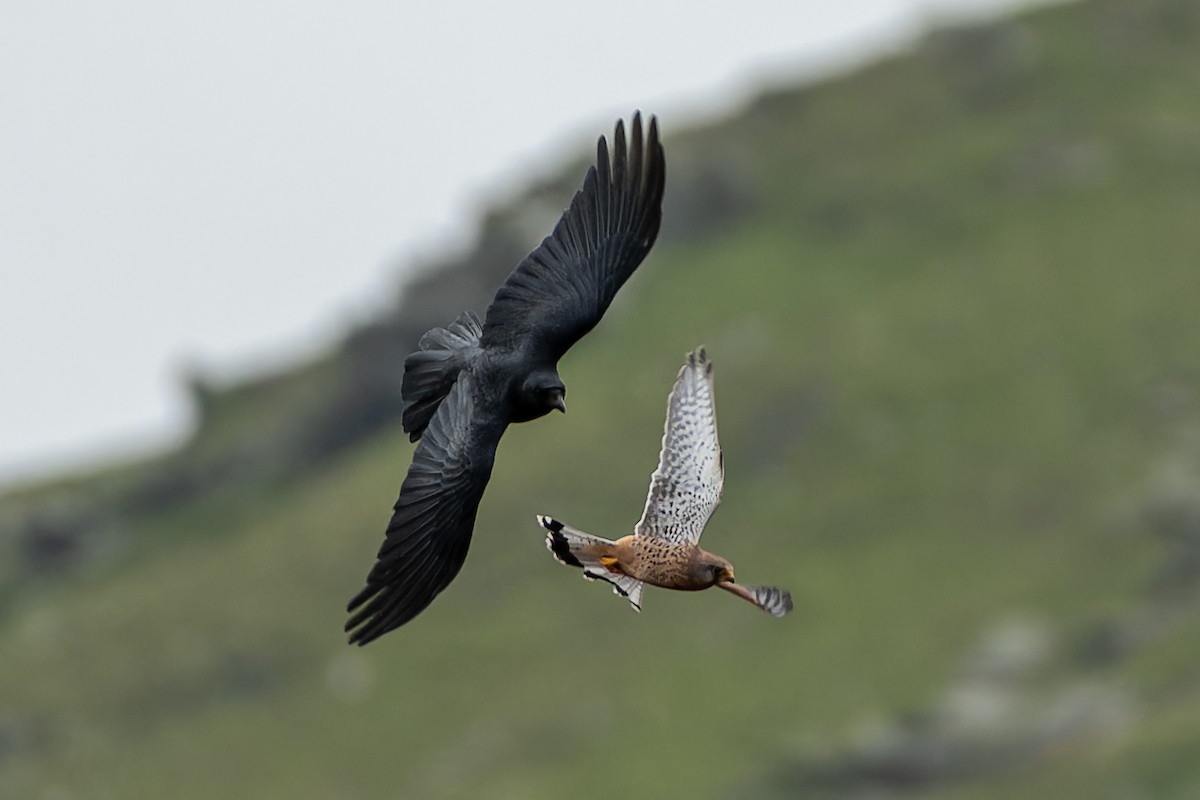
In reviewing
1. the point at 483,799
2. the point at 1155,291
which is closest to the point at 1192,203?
the point at 1155,291

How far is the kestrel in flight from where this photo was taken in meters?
14.6

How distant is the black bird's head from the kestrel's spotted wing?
1.52m

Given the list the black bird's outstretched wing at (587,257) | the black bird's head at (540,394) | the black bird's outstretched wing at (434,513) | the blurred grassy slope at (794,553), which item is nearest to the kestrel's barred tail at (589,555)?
the black bird's outstretched wing at (434,513)

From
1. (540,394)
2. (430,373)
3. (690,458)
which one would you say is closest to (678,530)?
(690,458)

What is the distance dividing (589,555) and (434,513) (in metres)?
2.30

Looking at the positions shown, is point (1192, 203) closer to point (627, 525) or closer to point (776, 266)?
point (776, 266)

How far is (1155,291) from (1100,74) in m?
42.5

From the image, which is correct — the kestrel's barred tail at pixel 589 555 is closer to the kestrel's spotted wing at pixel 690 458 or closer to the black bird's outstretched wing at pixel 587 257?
the kestrel's spotted wing at pixel 690 458

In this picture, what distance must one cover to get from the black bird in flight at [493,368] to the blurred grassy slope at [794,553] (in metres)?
90.4

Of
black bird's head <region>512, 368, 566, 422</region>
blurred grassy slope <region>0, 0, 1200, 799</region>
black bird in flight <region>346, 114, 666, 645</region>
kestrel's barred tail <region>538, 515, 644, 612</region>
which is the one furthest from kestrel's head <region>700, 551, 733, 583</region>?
blurred grassy slope <region>0, 0, 1200, 799</region>

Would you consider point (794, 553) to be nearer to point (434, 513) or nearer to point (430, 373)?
point (430, 373)

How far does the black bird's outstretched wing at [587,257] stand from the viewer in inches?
700

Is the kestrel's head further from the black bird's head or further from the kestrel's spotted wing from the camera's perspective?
the black bird's head

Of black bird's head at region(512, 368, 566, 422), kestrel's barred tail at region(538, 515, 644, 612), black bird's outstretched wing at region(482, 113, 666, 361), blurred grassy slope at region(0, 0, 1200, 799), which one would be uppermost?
blurred grassy slope at region(0, 0, 1200, 799)
